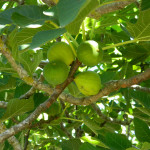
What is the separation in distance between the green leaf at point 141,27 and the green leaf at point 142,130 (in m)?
0.66

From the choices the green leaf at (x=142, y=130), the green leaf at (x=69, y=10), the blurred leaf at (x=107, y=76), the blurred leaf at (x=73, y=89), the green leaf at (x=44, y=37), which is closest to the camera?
the green leaf at (x=69, y=10)

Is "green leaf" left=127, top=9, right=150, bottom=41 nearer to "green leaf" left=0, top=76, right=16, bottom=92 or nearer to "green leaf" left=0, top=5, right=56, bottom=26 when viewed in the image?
"green leaf" left=0, top=5, right=56, bottom=26

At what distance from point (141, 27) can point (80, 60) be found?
479mm

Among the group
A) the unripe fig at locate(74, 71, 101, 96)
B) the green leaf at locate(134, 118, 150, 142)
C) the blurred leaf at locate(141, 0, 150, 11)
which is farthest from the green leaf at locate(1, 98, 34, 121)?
the blurred leaf at locate(141, 0, 150, 11)

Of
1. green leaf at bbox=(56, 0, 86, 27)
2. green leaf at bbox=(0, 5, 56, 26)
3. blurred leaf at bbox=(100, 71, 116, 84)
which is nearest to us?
green leaf at bbox=(56, 0, 86, 27)

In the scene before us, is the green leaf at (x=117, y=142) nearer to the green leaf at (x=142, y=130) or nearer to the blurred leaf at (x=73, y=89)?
the green leaf at (x=142, y=130)

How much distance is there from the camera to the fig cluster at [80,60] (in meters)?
1.55

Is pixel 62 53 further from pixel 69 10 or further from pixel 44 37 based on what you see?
pixel 69 10

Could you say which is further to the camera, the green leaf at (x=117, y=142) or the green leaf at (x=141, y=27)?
the green leaf at (x=117, y=142)

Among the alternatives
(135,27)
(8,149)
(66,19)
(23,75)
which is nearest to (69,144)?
(8,149)

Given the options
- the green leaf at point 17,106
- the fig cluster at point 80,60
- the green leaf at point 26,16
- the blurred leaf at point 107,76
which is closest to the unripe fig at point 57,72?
the fig cluster at point 80,60

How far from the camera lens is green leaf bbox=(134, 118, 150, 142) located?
1924 millimetres

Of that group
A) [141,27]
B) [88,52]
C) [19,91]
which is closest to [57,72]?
[88,52]

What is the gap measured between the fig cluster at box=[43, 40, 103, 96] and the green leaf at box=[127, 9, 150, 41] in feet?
1.01
